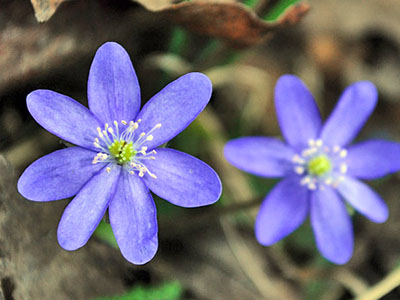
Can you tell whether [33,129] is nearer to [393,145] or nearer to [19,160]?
[19,160]

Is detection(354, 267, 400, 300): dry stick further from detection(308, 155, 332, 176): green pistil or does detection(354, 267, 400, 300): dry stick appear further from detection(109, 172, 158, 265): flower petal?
detection(109, 172, 158, 265): flower petal

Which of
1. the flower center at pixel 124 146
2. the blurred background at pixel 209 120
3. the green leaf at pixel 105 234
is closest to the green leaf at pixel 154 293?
the blurred background at pixel 209 120

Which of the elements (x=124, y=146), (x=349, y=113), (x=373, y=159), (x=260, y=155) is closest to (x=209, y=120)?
(x=260, y=155)

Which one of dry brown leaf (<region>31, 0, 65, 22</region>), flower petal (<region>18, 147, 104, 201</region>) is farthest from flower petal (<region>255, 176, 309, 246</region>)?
dry brown leaf (<region>31, 0, 65, 22</region>)

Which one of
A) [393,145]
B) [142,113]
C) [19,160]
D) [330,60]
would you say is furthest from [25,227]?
[330,60]

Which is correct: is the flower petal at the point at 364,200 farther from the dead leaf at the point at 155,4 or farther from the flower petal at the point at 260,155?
the dead leaf at the point at 155,4

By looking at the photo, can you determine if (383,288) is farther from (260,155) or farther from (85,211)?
(85,211)
